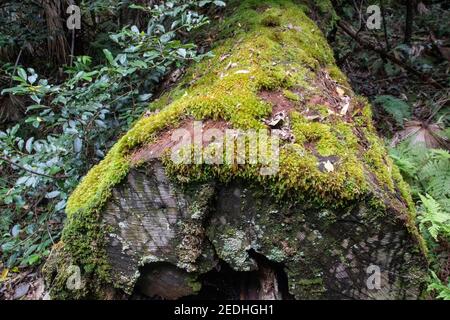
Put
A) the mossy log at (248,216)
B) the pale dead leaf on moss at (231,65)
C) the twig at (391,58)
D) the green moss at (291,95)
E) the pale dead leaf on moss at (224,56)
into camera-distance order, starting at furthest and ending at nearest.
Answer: the twig at (391,58) → the pale dead leaf on moss at (224,56) → the pale dead leaf on moss at (231,65) → the green moss at (291,95) → the mossy log at (248,216)

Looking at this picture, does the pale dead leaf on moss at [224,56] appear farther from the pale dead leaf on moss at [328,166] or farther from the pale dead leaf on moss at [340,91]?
the pale dead leaf on moss at [328,166]

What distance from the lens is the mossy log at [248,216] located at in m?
2.04

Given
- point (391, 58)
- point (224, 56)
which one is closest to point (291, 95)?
point (224, 56)

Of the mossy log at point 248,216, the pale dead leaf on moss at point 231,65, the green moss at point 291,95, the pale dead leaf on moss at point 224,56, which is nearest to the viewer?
the mossy log at point 248,216

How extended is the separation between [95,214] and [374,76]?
4.79 metres

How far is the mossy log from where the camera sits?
2035mm

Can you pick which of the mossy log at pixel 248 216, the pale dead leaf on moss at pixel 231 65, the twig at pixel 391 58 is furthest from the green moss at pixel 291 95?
the twig at pixel 391 58

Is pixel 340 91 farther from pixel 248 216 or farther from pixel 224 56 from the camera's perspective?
pixel 248 216

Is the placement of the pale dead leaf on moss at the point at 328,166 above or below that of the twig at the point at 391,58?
above

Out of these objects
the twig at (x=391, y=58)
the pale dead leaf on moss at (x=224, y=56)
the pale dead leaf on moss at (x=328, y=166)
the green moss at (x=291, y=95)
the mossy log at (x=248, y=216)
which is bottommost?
the twig at (x=391, y=58)

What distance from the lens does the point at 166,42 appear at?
121 inches

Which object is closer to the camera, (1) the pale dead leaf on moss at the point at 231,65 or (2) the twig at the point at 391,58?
(1) the pale dead leaf on moss at the point at 231,65

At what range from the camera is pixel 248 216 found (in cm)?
215
